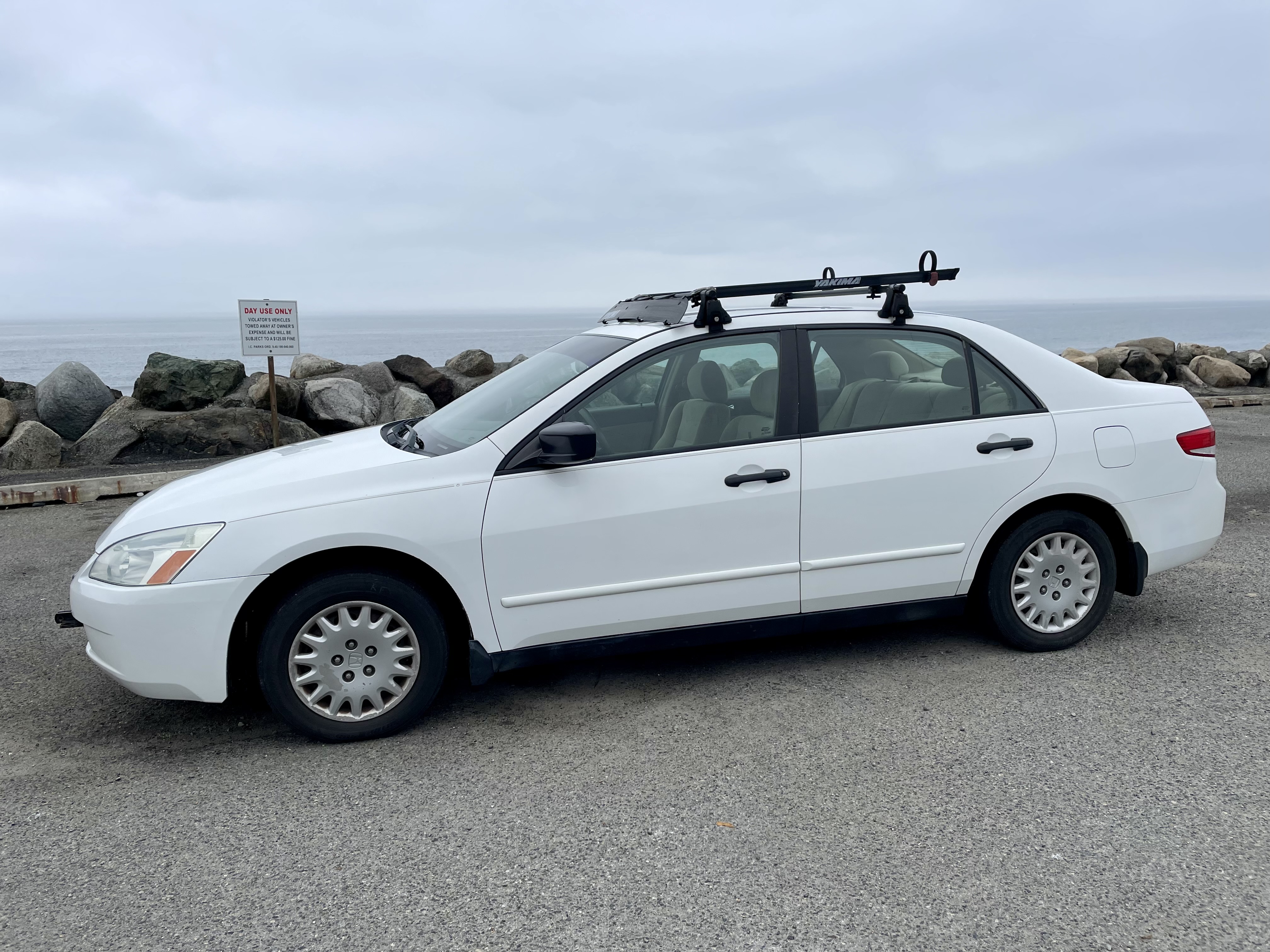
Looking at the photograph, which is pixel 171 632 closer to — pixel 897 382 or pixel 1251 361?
pixel 897 382

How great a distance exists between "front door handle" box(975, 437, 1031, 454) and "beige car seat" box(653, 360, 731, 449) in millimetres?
1161

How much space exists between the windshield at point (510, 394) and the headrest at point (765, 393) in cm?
59

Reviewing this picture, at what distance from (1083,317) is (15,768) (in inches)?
7991

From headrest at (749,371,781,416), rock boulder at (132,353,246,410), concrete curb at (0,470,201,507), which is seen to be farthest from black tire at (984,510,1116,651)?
rock boulder at (132,353,246,410)

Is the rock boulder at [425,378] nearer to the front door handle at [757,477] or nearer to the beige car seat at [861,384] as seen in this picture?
the beige car seat at [861,384]

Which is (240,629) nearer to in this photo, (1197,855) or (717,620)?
(717,620)

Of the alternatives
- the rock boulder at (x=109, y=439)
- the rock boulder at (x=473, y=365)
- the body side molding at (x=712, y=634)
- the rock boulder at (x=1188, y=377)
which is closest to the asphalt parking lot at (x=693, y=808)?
the body side molding at (x=712, y=634)

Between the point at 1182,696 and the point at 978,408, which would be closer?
the point at 1182,696

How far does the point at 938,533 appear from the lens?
14.4 ft

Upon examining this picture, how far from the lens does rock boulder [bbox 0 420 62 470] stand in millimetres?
10883

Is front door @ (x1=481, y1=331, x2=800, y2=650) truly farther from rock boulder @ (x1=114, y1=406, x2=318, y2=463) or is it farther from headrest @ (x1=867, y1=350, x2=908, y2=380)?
rock boulder @ (x1=114, y1=406, x2=318, y2=463)

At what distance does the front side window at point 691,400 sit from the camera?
13.4ft

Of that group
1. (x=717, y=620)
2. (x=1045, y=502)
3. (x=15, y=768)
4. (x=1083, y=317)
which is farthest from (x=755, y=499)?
(x=1083, y=317)

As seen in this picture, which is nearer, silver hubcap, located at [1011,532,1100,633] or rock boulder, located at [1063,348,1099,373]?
silver hubcap, located at [1011,532,1100,633]
